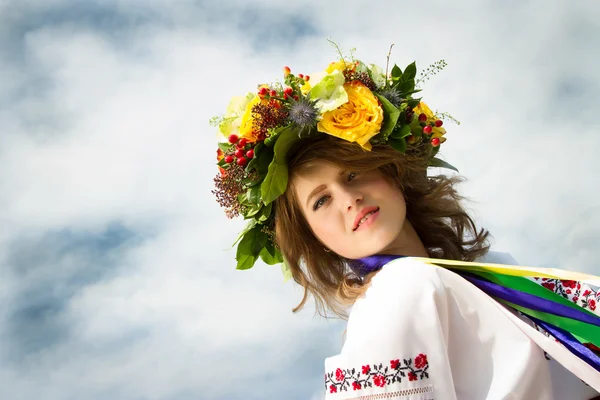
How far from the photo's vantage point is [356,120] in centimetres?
293

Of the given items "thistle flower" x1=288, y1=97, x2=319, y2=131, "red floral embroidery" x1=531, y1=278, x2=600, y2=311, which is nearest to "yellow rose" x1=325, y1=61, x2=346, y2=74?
"thistle flower" x1=288, y1=97, x2=319, y2=131

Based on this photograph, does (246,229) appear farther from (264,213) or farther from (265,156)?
(265,156)

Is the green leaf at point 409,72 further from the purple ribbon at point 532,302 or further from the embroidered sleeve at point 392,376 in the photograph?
the embroidered sleeve at point 392,376

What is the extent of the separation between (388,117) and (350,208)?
1.55 feet

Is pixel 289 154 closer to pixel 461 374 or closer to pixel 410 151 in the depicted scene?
pixel 410 151

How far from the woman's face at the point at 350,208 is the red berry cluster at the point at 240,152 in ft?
0.84

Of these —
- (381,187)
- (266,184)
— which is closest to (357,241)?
→ (381,187)

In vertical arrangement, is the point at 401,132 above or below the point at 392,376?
above

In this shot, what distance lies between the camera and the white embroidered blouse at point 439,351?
83.7 inches

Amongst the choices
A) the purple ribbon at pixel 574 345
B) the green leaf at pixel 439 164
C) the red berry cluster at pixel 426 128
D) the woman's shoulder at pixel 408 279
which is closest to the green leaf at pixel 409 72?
the red berry cluster at pixel 426 128

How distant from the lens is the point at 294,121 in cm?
298

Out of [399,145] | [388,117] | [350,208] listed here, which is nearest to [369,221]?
[350,208]

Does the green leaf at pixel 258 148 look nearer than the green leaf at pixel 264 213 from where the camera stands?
Yes

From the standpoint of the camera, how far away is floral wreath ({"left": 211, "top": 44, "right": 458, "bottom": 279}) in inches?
116
